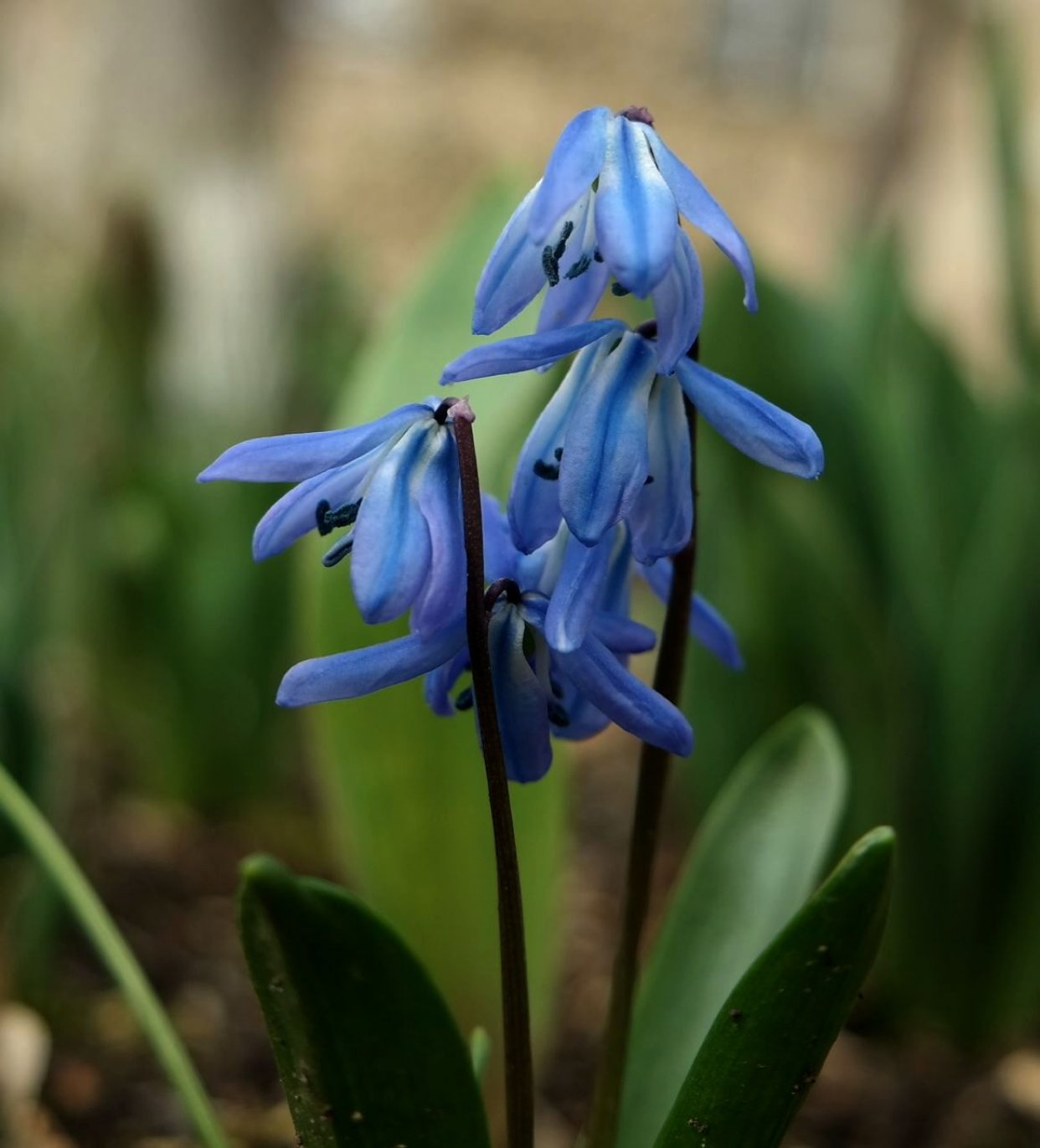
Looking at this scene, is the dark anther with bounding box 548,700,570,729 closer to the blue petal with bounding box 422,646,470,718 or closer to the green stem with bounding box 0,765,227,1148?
the blue petal with bounding box 422,646,470,718

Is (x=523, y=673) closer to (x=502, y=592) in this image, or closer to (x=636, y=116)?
(x=502, y=592)

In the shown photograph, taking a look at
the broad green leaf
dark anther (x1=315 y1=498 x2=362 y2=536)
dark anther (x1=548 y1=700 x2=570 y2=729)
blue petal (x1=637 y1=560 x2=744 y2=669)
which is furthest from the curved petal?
the broad green leaf

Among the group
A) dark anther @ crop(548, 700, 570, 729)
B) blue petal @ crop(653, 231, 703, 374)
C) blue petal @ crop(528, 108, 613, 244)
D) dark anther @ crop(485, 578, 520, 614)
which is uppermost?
blue petal @ crop(528, 108, 613, 244)

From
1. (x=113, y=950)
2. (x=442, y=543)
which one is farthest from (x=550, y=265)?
(x=113, y=950)

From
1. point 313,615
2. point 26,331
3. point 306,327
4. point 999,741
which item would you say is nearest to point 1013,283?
point 999,741

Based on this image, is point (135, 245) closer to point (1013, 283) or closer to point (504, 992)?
point (1013, 283)

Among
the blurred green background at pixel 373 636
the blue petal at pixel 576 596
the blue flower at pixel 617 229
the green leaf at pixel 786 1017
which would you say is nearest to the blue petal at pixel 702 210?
the blue flower at pixel 617 229

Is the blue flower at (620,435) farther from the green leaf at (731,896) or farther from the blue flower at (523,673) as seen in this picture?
the green leaf at (731,896)
